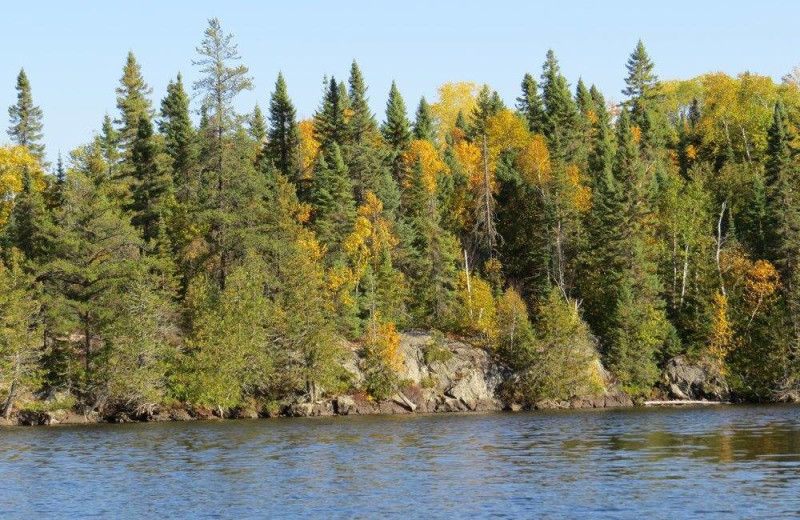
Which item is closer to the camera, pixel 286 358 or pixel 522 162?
pixel 286 358

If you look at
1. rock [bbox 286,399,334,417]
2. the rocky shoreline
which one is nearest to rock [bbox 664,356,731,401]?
the rocky shoreline

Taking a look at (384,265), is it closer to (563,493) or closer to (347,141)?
(347,141)

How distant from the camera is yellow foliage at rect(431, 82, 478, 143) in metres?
169

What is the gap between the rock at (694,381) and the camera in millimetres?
87250

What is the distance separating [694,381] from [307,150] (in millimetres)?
60616

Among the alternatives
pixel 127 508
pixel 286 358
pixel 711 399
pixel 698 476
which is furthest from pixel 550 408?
pixel 127 508

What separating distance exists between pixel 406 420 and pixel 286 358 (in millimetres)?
12404

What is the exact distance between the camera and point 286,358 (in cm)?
7862

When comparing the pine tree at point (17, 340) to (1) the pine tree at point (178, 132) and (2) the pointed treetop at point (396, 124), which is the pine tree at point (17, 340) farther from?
(2) the pointed treetop at point (396, 124)

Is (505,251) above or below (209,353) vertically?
above

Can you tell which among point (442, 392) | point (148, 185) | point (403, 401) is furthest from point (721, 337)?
point (148, 185)

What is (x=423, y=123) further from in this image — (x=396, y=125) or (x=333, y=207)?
(x=333, y=207)

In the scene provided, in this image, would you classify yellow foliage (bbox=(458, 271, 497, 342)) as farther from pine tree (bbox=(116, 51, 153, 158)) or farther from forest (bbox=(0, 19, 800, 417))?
pine tree (bbox=(116, 51, 153, 158))

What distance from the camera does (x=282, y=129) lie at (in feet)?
375
